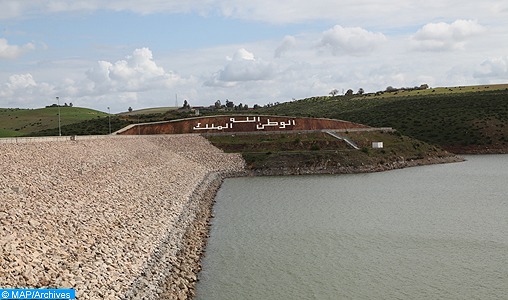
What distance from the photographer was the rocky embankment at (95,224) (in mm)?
19719

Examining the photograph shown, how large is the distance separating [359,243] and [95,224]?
16.6 meters

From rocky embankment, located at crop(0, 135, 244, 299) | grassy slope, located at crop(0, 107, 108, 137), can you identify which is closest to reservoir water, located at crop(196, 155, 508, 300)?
rocky embankment, located at crop(0, 135, 244, 299)

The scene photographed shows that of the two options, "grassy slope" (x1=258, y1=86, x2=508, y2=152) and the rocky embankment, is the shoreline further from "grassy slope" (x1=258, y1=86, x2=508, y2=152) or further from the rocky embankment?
"grassy slope" (x1=258, y1=86, x2=508, y2=152)

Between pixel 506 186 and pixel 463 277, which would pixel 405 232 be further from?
pixel 506 186

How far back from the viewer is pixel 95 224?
27266mm

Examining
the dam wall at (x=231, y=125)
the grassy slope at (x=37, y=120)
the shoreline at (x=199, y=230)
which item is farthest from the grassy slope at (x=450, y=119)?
the grassy slope at (x=37, y=120)

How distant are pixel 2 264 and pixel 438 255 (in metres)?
23.3

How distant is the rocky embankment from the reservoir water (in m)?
2.10

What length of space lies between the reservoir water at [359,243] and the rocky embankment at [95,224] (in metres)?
2.10

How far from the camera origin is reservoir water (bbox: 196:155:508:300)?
82.8 ft

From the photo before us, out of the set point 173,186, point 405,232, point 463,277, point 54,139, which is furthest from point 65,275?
point 54,139

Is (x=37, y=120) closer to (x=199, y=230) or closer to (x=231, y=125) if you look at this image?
(x=231, y=125)

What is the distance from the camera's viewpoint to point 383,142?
91000mm

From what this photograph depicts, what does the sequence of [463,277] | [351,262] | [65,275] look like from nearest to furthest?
1. [65,275]
2. [463,277]
3. [351,262]
